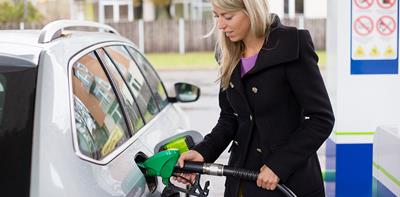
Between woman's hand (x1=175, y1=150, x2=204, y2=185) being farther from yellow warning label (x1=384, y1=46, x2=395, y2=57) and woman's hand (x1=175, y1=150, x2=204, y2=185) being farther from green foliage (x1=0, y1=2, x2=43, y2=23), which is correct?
green foliage (x1=0, y1=2, x2=43, y2=23)

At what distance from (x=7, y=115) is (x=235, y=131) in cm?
102

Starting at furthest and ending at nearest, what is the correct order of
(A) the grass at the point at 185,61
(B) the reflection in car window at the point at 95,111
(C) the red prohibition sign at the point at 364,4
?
(A) the grass at the point at 185,61, (C) the red prohibition sign at the point at 364,4, (B) the reflection in car window at the point at 95,111

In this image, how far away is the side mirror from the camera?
16.8 ft

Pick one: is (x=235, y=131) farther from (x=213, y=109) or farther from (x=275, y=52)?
(x=213, y=109)

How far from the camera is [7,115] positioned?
228 cm

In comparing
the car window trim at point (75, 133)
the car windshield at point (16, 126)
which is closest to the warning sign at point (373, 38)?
the car window trim at point (75, 133)

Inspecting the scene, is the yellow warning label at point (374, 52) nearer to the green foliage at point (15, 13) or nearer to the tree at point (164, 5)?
the green foliage at point (15, 13)

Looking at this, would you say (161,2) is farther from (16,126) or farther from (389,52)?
(16,126)

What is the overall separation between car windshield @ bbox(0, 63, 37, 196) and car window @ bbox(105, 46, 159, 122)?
4.24 ft

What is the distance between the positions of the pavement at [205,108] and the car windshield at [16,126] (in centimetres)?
301

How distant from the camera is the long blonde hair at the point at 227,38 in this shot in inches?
103

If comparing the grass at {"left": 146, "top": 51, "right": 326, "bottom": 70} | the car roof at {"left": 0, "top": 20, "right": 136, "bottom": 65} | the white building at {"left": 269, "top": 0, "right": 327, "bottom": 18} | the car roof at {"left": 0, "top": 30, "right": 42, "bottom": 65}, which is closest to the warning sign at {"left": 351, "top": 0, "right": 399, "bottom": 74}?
the car roof at {"left": 0, "top": 20, "right": 136, "bottom": 65}

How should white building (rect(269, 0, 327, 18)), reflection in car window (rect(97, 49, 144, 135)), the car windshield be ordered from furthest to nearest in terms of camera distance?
white building (rect(269, 0, 327, 18))
reflection in car window (rect(97, 49, 144, 135))
the car windshield

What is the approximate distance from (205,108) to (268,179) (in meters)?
11.0
